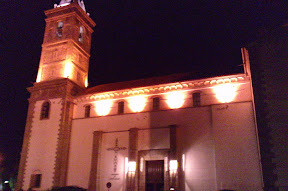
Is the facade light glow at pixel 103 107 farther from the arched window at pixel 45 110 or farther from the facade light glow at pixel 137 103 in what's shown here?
the arched window at pixel 45 110

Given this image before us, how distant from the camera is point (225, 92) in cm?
2452

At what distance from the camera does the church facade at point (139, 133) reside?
876 inches

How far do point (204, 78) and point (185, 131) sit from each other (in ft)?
16.1

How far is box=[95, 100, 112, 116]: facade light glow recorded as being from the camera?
28.5m

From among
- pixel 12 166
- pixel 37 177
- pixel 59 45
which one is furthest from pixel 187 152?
pixel 12 166

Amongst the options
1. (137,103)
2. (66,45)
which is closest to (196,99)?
(137,103)

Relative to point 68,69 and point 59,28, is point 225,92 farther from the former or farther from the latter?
point 59,28

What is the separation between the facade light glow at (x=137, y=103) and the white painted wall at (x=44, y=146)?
768 centimetres

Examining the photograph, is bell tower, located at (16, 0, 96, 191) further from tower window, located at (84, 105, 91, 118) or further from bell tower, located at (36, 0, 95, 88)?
tower window, located at (84, 105, 91, 118)

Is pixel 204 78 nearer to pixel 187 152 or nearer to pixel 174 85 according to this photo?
pixel 174 85

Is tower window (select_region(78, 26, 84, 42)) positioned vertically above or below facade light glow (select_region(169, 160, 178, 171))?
above

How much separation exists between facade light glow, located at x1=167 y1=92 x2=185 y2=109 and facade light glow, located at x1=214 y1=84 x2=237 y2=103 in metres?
3.09

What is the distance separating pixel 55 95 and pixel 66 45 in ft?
20.6


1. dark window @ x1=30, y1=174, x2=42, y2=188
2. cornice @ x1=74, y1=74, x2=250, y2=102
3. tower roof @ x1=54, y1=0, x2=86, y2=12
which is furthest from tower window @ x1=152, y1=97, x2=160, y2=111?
tower roof @ x1=54, y1=0, x2=86, y2=12
